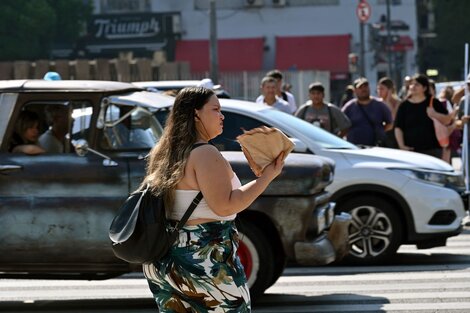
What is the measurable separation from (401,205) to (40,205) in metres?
3.98

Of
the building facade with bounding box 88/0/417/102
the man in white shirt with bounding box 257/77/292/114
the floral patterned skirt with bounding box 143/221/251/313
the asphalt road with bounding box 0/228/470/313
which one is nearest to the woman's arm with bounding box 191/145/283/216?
the floral patterned skirt with bounding box 143/221/251/313

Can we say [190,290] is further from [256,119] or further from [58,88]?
[256,119]

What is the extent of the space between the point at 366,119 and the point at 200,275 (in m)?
10.2

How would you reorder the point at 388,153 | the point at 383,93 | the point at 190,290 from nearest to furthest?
the point at 190,290 → the point at 388,153 → the point at 383,93

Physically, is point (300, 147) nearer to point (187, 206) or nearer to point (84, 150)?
point (84, 150)

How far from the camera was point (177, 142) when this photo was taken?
19.1 ft

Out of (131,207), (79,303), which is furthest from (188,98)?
(79,303)

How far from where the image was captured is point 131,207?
584 cm

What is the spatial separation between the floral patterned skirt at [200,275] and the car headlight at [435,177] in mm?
6573

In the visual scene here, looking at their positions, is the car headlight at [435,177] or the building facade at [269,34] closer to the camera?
the car headlight at [435,177]

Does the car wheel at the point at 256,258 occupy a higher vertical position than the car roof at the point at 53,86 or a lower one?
lower

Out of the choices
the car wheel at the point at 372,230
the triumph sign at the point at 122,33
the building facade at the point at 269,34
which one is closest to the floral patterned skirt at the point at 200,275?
the car wheel at the point at 372,230

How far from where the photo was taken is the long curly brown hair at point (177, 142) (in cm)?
579

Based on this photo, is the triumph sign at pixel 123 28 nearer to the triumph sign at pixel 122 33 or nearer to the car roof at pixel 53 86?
the triumph sign at pixel 122 33
